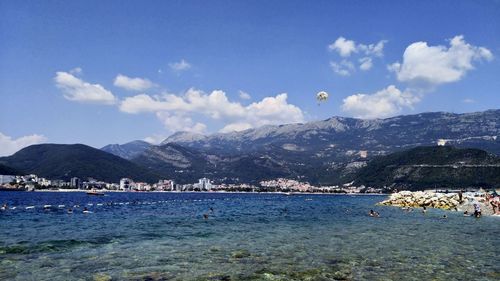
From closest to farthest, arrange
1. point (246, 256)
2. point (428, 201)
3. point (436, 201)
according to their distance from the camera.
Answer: point (246, 256), point (436, 201), point (428, 201)

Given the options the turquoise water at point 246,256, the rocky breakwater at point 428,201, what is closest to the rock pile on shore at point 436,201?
the rocky breakwater at point 428,201

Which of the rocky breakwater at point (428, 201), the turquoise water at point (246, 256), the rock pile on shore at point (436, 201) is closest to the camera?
the turquoise water at point (246, 256)

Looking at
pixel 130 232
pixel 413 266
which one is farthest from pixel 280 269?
pixel 130 232

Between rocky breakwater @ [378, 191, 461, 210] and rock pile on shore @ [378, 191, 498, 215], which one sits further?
rocky breakwater @ [378, 191, 461, 210]

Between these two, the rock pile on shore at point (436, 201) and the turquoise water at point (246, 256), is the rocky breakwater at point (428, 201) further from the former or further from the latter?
the turquoise water at point (246, 256)

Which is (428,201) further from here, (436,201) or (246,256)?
(246,256)

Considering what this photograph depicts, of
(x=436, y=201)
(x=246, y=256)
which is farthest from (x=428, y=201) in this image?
(x=246, y=256)

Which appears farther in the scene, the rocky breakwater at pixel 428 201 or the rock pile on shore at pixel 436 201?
the rocky breakwater at pixel 428 201

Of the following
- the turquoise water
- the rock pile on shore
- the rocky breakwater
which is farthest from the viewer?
the rocky breakwater

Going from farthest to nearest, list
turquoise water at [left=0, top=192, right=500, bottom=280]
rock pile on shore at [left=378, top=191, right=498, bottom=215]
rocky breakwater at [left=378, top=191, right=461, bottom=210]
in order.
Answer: rocky breakwater at [left=378, top=191, right=461, bottom=210] < rock pile on shore at [left=378, top=191, right=498, bottom=215] < turquoise water at [left=0, top=192, right=500, bottom=280]

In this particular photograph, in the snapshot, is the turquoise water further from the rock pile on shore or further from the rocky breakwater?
the rocky breakwater

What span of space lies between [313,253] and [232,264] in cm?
726

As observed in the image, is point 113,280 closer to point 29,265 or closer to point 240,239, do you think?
point 29,265

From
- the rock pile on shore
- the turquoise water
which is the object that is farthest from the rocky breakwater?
the turquoise water
